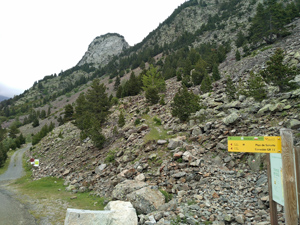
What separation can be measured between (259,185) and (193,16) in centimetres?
13858

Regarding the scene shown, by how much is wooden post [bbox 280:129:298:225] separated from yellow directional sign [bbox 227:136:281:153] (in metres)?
0.21

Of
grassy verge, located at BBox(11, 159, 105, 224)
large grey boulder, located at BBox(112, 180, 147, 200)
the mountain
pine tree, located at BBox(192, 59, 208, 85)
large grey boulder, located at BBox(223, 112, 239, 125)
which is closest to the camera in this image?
the mountain

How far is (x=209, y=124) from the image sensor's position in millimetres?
13414

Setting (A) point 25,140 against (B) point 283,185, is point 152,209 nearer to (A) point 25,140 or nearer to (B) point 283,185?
(B) point 283,185

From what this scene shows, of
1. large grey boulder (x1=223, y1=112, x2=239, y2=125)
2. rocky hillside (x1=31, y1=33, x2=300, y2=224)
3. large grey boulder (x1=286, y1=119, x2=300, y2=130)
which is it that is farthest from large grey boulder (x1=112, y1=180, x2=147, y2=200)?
large grey boulder (x1=286, y1=119, x2=300, y2=130)

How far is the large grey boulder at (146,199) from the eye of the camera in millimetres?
7961

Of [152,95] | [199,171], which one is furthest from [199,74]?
[199,171]

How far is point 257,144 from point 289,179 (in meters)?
1.01

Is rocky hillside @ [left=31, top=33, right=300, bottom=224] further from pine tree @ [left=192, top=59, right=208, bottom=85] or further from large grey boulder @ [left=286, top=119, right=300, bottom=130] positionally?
pine tree @ [left=192, top=59, right=208, bottom=85]

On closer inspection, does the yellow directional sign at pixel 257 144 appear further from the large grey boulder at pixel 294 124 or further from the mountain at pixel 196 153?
the large grey boulder at pixel 294 124

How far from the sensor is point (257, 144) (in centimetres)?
449

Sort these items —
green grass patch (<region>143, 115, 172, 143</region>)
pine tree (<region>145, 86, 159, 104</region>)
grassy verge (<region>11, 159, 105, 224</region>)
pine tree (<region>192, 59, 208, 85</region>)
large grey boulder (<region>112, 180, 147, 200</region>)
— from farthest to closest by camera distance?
pine tree (<region>192, 59, 208, 85</region>), pine tree (<region>145, 86, 159, 104</region>), green grass patch (<region>143, 115, 172, 143</region>), grassy verge (<region>11, 159, 105, 224</region>), large grey boulder (<region>112, 180, 147, 200</region>)

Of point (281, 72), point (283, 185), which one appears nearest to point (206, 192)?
point (283, 185)

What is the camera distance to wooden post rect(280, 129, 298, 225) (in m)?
3.93
